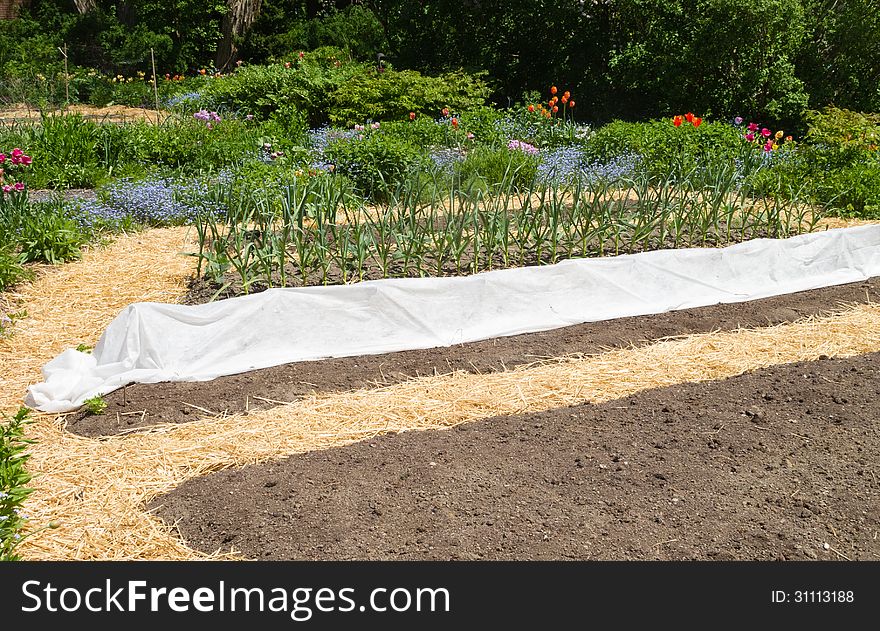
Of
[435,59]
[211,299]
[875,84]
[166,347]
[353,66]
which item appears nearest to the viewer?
[166,347]

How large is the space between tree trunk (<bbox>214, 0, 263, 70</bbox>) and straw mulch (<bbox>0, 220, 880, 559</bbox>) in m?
12.7

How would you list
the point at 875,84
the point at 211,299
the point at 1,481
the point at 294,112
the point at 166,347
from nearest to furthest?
the point at 1,481 < the point at 166,347 < the point at 211,299 < the point at 294,112 < the point at 875,84

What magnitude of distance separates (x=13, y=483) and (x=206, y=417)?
95cm

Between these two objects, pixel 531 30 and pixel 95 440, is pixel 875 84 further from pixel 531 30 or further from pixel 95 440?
pixel 95 440

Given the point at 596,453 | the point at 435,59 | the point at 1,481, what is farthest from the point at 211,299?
the point at 435,59

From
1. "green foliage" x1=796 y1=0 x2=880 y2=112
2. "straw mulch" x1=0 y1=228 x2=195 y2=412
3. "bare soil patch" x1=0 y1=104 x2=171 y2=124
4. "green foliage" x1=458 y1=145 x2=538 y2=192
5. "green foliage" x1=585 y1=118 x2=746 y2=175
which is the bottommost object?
"bare soil patch" x1=0 y1=104 x2=171 y2=124

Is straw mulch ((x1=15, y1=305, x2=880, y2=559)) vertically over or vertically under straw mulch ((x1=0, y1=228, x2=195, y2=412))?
over

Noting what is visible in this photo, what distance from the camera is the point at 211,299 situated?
505cm

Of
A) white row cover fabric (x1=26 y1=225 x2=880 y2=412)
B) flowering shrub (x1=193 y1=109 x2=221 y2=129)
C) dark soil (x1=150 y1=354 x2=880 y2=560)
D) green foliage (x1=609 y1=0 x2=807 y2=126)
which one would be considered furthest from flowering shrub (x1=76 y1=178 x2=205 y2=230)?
green foliage (x1=609 y1=0 x2=807 y2=126)

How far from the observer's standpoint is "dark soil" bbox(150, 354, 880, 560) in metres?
2.94

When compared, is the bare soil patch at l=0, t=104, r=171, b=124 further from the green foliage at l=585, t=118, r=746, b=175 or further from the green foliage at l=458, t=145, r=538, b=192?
the green foliage at l=585, t=118, r=746, b=175

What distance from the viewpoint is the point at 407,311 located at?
4.86 meters

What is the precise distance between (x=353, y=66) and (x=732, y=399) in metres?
11.2

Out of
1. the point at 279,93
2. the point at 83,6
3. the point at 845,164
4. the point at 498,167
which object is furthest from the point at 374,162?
the point at 83,6
